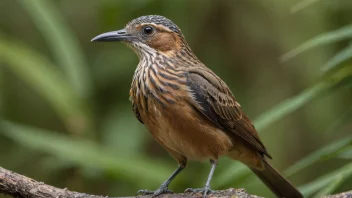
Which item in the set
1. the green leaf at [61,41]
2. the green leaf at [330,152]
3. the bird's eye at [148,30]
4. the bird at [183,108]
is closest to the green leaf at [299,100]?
the green leaf at [330,152]

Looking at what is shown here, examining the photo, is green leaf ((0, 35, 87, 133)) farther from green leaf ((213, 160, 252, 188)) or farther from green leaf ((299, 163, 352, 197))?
green leaf ((299, 163, 352, 197))

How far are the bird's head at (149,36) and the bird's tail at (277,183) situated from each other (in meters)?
1.17

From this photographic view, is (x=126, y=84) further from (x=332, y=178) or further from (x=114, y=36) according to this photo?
(x=332, y=178)

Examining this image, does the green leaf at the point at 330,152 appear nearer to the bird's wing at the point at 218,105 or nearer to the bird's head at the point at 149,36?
the bird's wing at the point at 218,105

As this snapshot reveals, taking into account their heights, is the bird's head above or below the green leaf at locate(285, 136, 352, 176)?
above

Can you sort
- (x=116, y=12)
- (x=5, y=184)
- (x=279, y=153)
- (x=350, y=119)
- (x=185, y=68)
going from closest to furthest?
(x=5, y=184), (x=350, y=119), (x=185, y=68), (x=116, y=12), (x=279, y=153)

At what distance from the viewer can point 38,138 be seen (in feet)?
20.0

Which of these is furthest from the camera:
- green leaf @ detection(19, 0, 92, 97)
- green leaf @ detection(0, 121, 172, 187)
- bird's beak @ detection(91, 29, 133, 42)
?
green leaf @ detection(19, 0, 92, 97)

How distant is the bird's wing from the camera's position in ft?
17.6

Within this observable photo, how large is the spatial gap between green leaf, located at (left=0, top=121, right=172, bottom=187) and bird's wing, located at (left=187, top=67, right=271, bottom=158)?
0.97 metres

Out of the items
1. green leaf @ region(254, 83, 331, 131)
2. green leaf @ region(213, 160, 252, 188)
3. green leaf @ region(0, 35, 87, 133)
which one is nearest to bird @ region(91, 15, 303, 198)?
green leaf @ region(213, 160, 252, 188)

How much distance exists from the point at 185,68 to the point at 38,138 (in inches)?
55.1

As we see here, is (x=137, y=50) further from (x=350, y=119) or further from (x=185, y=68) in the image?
(x=350, y=119)

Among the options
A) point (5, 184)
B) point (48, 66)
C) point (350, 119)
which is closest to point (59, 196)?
point (5, 184)
